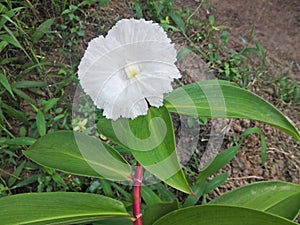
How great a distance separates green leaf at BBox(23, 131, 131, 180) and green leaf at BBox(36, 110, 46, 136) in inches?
15.6

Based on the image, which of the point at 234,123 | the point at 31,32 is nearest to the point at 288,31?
the point at 234,123

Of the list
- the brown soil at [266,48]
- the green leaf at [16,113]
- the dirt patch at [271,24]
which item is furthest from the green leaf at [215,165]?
the dirt patch at [271,24]

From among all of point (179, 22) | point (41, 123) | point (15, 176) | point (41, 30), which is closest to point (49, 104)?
point (41, 123)

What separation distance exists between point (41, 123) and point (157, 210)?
1.98ft

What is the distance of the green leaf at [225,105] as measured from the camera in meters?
0.78

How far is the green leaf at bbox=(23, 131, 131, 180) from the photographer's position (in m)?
0.88

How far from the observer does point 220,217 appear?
0.75 metres

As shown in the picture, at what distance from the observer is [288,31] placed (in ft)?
6.72

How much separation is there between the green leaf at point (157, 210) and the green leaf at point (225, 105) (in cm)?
18

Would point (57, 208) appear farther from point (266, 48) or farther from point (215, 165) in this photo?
point (266, 48)

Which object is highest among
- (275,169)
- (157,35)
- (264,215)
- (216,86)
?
(157,35)

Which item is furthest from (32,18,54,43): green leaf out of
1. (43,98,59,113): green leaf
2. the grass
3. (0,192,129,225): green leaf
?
Answer: (0,192,129,225): green leaf

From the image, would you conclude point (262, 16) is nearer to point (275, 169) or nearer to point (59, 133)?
point (275, 169)

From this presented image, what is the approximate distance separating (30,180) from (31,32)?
1.88 feet
